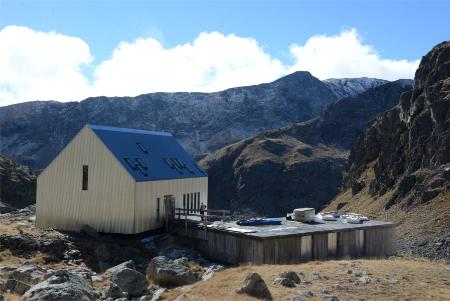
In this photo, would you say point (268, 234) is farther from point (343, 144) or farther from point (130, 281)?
point (343, 144)

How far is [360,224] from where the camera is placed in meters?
36.9

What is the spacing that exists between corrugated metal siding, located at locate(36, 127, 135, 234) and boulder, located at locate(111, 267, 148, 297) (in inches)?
553

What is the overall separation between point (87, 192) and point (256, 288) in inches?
903

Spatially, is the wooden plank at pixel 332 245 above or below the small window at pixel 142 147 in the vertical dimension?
below

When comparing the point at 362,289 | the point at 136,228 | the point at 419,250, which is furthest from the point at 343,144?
the point at 362,289

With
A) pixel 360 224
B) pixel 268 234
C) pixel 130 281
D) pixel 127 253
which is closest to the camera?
pixel 130 281

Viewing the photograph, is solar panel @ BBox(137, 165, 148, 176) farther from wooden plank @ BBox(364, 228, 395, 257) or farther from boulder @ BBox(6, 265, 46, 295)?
wooden plank @ BBox(364, 228, 395, 257)

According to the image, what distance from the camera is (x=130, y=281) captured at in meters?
22.9

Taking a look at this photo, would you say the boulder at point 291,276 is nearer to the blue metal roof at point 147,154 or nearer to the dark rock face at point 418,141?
the blue metal roof at point 147,154

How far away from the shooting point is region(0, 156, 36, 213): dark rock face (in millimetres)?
94531

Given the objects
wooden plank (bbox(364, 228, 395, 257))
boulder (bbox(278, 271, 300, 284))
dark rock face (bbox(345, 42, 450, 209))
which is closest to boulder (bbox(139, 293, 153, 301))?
boulder (bbox(278, 271, 300, 284))

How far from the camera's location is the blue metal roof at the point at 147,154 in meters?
38.7

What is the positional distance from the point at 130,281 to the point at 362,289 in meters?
10.4

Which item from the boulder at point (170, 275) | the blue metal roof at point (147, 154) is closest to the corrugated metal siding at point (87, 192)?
the blue metal roof at point (147, 154)
